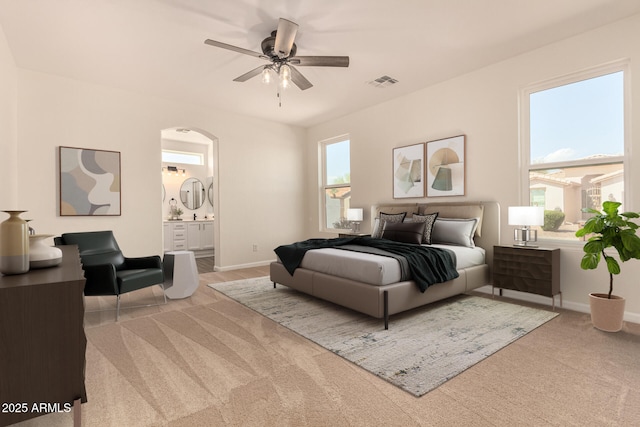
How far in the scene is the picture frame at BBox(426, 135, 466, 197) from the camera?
176 inches

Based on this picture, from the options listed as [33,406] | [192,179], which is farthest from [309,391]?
[192,179]

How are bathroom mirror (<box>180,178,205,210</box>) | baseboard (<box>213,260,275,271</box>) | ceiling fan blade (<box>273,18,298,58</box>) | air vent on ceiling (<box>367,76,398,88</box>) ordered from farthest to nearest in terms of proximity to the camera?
bathroom mirror (<box>180,178,205,210</box>), baseboard (<box>213,260,275,271</box>), air vent on ceiling (<box>367,76,398,88</box>), ceiling fan blade (<box>273,18,298,58</box>)

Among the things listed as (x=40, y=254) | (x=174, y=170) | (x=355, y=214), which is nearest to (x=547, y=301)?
(x=355, y=214)

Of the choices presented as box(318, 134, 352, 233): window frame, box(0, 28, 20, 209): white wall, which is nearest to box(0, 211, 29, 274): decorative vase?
box(0, 28, 20, 209): white wall

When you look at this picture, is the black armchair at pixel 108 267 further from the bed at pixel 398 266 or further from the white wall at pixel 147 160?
the bed at pixel 398 266

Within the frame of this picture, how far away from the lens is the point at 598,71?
11.0 feet

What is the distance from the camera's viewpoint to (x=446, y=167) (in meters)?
4.63

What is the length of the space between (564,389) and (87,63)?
5.57 meters

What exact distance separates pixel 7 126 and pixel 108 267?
76.4 inches

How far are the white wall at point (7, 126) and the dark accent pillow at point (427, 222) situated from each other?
469 cm

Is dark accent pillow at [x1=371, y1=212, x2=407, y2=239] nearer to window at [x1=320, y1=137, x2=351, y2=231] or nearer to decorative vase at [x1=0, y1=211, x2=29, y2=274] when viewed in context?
window at [x1=320, y1=137, x2=351, y2=231]

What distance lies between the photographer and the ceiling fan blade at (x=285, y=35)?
2.56 m

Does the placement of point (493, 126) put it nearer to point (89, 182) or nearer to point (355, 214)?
point (355, 214)

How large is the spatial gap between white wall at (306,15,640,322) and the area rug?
2.53 feet
